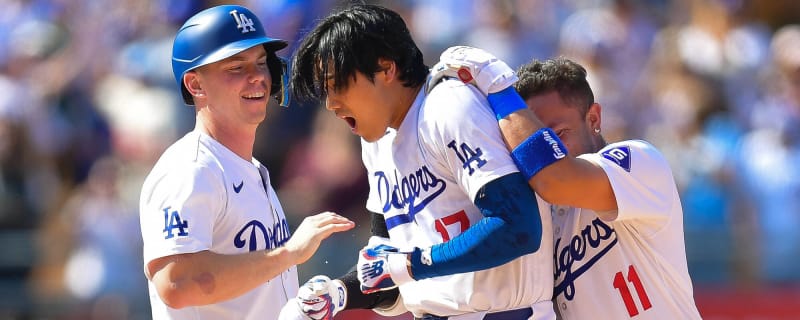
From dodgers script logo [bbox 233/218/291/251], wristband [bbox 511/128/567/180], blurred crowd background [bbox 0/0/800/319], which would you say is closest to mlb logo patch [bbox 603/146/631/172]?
wristband [bbox 511/128/567/180]

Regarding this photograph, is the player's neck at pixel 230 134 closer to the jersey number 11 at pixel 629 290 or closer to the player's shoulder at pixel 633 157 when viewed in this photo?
the player's shoulder at pixel 633 157

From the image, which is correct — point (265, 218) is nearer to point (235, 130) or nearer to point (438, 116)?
point (235, 130)

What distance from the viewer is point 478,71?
4211mm

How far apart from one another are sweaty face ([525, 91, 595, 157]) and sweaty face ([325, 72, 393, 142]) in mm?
596

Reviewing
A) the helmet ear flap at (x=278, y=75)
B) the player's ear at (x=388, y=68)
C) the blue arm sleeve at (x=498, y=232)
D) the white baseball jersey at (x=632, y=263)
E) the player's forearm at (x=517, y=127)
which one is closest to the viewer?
the blue arm sleeve at (x=498, y=232)

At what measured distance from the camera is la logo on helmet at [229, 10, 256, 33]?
4.63 meters

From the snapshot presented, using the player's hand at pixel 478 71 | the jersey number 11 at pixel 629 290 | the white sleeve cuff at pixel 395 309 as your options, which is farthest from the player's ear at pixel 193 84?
the jersey number 11 at pixel 629 290

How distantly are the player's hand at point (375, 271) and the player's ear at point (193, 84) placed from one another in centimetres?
96

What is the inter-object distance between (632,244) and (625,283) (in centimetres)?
15

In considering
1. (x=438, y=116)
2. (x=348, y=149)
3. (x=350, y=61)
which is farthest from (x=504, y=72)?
(x=348, y=149)

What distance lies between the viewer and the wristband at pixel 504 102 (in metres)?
4.14

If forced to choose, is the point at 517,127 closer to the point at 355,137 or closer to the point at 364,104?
the point at 364,104

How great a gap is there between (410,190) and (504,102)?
19.4 inches

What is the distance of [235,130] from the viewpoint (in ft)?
15.4
